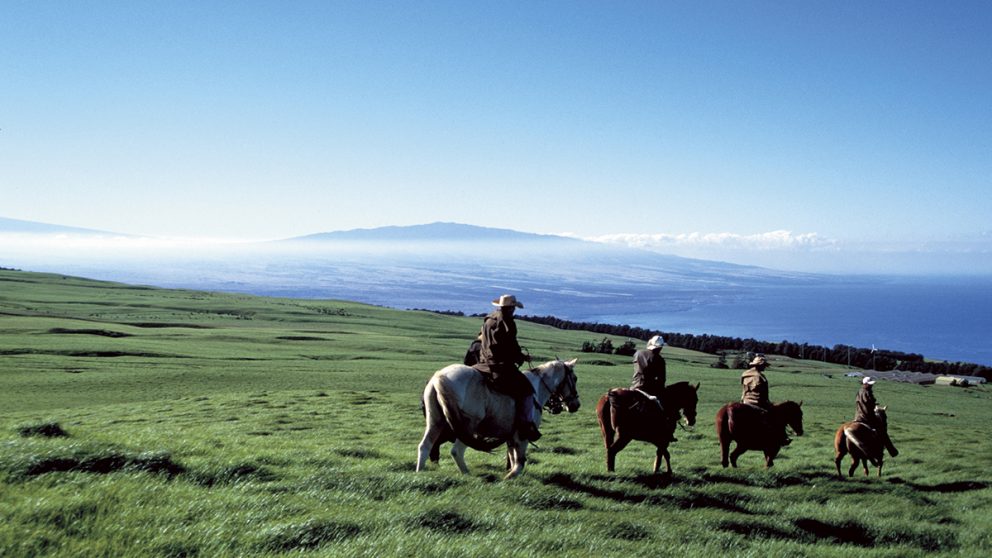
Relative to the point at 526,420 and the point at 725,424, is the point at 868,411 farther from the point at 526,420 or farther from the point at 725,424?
the point at 526,420

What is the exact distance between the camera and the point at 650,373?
14289 mm

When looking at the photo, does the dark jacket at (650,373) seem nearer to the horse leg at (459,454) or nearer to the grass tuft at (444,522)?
the horse leg at (459,454)

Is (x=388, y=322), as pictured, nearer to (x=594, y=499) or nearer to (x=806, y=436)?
(x=806, y=436)

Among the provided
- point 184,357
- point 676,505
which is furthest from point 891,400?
point 184,357

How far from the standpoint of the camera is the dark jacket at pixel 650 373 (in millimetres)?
14258

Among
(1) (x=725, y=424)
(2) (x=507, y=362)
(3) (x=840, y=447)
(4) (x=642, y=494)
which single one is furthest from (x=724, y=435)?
(2) (x=507, y=362)

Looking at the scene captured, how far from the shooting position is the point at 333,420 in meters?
22.2

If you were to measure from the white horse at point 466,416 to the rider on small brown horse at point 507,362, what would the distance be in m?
0.16

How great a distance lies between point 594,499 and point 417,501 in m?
3.25

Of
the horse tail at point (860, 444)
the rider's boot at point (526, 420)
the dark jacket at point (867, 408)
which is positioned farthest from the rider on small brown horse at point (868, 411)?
the rider's boot at point (526, 420)

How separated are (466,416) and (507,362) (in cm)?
131

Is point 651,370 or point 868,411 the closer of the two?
point 651,370

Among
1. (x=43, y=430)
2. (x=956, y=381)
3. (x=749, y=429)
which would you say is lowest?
(x=956, y=381)

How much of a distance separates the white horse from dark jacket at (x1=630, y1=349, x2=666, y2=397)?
363 centimetres
